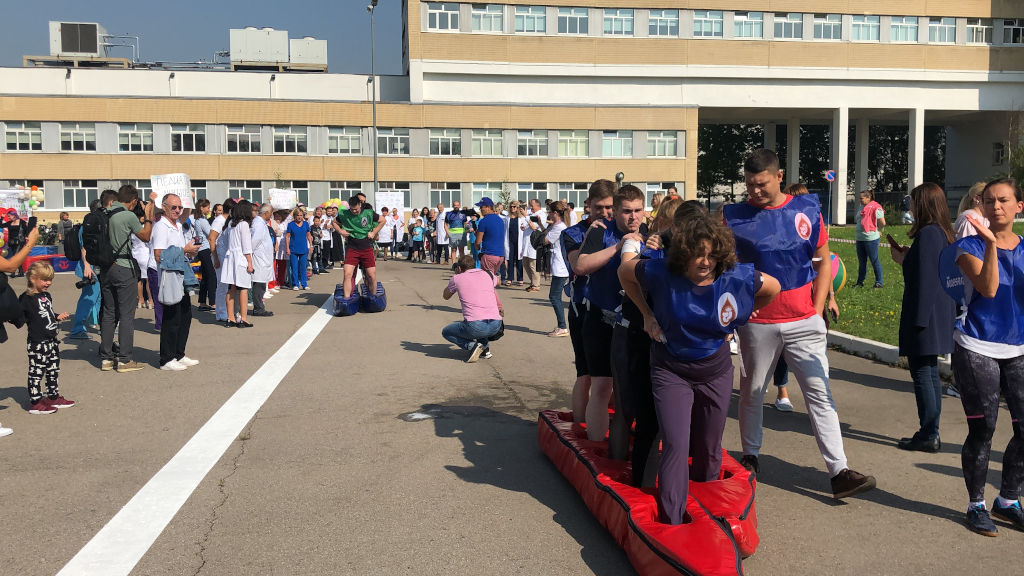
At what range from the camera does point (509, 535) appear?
474cm

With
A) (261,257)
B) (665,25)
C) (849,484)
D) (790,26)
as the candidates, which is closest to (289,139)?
(665,25)

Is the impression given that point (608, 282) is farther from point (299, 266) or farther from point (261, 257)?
point (299, 266)

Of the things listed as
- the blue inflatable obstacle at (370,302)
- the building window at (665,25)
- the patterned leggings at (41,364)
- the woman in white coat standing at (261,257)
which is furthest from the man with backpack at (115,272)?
the building window at (665,25)

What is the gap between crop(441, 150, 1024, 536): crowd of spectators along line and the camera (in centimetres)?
445

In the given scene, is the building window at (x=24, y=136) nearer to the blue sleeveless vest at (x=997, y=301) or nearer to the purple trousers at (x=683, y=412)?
the purple trousers at (x=683, y=412)

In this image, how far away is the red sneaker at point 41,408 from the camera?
7656mm

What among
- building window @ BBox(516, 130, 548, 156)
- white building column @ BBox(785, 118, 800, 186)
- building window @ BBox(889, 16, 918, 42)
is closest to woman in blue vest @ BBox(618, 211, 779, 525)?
building window @ BBox(516, 130, 548, 156)

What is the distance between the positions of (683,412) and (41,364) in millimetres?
5781

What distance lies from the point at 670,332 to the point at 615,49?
52314mm

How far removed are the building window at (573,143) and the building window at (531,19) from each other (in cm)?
628

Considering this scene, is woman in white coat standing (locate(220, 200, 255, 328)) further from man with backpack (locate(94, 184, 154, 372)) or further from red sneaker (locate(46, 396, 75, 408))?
red sneaker (locate(46, 396, 75, 408))

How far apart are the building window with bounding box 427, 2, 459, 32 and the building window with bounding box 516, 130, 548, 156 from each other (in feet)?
24.4

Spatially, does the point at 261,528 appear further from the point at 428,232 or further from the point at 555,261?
the point at 428,232

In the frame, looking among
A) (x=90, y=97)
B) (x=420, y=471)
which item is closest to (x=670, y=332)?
(x=420, y=471)
